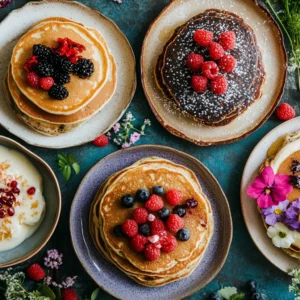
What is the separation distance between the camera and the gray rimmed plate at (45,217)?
318cm

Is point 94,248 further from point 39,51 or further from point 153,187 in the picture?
point 39,51

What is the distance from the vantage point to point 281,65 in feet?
11.6

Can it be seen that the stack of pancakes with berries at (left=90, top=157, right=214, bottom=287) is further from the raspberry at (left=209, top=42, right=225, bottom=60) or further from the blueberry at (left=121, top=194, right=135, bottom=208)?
the raspberry at (left=209, top=42, right=225, bottom=60)

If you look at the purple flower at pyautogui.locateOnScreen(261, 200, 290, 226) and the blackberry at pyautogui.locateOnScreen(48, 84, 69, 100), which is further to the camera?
the purple flower at pyautogui.locateOnScreen(261, 200, 290, 226)

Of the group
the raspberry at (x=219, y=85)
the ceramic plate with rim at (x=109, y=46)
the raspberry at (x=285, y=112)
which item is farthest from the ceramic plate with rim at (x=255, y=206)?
the ceramic plate with rim at (x=109, y=46)

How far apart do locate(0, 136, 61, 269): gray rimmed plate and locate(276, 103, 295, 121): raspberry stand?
1.39 metres

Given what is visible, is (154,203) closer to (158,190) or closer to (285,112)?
(158,190)

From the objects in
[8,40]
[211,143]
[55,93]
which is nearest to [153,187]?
[211,143]

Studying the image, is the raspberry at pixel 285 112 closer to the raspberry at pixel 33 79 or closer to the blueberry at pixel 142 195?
the blueberry at pixel 142 195

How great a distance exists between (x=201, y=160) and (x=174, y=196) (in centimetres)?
50

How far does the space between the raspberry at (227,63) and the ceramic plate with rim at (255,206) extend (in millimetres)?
497

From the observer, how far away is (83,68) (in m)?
3.13

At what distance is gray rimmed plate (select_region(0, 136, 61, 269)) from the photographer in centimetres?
318

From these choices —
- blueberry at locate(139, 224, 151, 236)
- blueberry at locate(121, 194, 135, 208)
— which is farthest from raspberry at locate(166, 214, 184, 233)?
blueberry at locate(121, 194, 135, 208)
